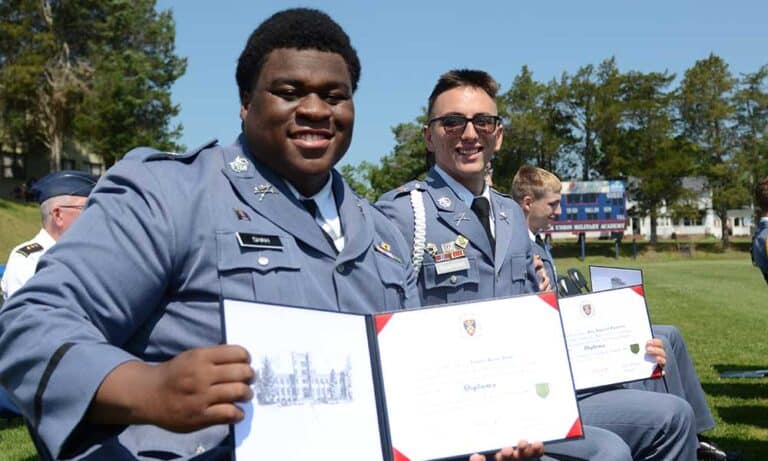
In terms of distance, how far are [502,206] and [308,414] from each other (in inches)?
96.1

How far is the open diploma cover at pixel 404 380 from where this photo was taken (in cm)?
167

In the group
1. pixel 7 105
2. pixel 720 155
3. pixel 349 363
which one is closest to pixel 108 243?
pixel 349 363

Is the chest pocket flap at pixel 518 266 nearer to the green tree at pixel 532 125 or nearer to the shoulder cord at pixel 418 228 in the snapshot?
the shoulder cord at pixel 418 228

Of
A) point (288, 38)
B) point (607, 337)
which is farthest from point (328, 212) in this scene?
point (607, 337)

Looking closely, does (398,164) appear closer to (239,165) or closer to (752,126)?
(752,126)

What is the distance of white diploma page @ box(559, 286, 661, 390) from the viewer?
376 cm

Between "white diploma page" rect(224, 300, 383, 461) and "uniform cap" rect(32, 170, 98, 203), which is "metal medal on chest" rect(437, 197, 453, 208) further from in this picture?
"uniform cap" rect(32, 170, 98, 203)

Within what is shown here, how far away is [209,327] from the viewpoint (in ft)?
6.15

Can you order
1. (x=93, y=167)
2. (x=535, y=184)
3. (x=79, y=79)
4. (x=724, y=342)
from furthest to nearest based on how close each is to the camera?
1. (x=93, y=167)
2. (x=79, y=79)
3. (x=724, y=342)
4. (x=535, y=184)

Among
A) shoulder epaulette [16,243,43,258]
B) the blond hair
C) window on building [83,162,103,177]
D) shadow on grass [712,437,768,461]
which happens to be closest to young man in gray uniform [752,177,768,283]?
shadow on grass [712,437,768,461]

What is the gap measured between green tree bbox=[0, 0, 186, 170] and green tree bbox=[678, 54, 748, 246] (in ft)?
139

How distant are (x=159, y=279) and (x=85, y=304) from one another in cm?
21

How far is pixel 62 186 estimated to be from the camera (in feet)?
19.1

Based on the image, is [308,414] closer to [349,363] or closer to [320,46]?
[349,363]
